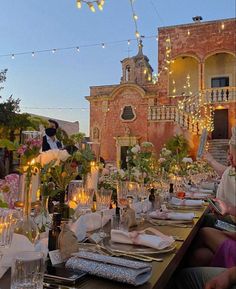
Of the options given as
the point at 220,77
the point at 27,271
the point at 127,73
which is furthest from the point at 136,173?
the point at 127,73

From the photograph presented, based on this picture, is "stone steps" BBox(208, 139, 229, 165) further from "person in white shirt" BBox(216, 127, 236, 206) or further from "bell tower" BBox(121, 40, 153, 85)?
"person in white shirt" BBox(216, 127, 236, 206)

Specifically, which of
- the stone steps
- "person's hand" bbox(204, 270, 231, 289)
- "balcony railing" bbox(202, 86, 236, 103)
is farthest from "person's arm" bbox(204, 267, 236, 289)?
"balcony railing" bbox(202, 86, 236, 103)

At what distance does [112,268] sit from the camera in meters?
1.03

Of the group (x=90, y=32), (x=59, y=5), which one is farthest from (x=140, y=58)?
(x=59, y=5)

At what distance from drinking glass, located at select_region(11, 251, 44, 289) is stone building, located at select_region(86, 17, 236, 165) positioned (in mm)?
12244

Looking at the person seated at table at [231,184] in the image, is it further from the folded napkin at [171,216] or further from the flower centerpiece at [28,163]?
the flower centerpiece at [28,163]

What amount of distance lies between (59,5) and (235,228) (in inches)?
308

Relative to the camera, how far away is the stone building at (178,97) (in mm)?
14219

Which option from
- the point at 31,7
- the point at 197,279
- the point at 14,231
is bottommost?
the point at 197,279

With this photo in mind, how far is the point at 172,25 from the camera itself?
15.4m

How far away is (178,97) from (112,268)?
14395 millimetres

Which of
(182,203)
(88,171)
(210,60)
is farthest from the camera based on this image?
(210,60)

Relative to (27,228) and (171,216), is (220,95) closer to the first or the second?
(171,216)

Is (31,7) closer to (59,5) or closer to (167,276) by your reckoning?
(59,5)
